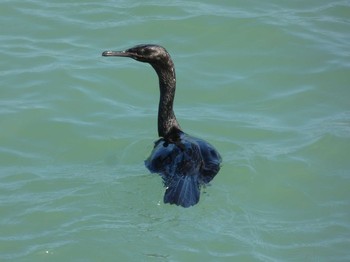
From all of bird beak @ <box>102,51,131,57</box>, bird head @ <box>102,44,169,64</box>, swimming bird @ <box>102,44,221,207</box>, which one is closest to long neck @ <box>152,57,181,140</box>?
swimming bird @ <box>102,44,221,207</box>

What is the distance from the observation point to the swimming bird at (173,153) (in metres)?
6.78

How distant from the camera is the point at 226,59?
9.92 m

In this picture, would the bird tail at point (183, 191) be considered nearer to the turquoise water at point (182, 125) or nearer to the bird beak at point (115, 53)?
the turquoise water at point (182, 125)

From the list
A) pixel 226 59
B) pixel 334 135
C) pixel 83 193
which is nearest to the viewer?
pixel 83 193

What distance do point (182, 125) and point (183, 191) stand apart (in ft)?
6.70

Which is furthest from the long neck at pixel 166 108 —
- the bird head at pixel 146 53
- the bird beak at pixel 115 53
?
the bird beak at pixel 115 53

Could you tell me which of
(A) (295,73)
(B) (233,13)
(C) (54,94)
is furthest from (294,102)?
(C) (54,94)

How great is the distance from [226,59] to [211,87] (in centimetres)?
74

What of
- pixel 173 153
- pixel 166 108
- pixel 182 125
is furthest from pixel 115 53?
pixel 182 125

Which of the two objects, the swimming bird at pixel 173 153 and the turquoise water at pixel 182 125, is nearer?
the turquoise water at pixel 182 125

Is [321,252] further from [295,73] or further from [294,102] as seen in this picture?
[295,73]

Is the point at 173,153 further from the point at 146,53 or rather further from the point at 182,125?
the point at 182,125

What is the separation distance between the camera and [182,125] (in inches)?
341

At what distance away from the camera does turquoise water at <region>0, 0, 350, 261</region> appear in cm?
658
